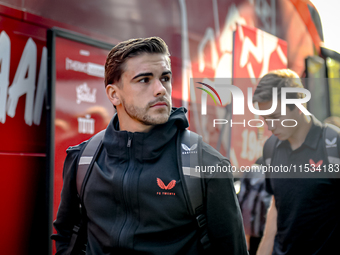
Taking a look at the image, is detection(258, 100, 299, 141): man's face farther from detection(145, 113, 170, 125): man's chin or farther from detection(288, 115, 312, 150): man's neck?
detection(145, 113, 170, 125): man's chin

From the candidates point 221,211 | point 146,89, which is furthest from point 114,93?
point 221,211

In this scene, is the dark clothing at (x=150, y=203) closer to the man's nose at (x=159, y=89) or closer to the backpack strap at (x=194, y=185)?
the backpack strap at (x=194, y=185)

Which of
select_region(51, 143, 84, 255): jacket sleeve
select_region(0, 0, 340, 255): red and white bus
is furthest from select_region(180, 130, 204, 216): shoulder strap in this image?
select_region(0, 0, 340, 255): red and white bus

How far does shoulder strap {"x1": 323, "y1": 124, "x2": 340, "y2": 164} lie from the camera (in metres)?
2.15

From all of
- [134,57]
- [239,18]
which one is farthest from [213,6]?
[134,57]

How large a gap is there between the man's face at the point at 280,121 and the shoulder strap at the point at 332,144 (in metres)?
0.23

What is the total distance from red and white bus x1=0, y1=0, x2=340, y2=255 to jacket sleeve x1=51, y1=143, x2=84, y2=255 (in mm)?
848

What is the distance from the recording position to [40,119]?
9.06ft

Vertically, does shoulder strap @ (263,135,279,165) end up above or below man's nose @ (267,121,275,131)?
below

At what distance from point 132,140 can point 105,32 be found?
5.91 ft

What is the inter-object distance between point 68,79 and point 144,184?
1.64m

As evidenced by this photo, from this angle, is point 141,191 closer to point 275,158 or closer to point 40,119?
point 275,158

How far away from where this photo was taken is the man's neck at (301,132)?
237 cm

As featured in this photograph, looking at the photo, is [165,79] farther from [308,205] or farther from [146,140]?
[308,205]
